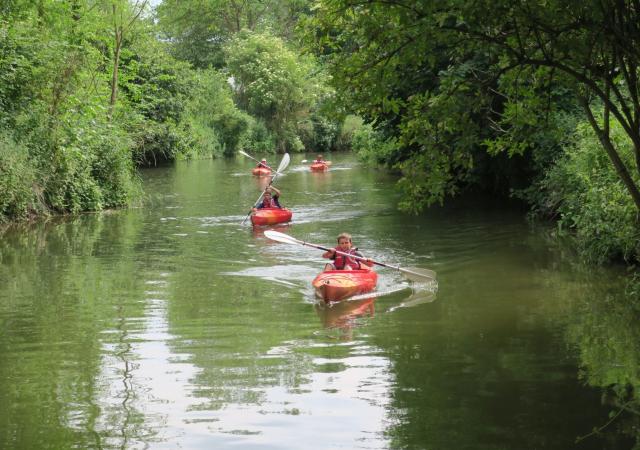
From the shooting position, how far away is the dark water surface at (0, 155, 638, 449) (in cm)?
688

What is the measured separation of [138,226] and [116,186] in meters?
3.90

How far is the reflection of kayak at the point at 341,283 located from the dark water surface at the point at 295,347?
24cm

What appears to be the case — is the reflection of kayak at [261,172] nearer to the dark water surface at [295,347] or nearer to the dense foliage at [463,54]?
the dark water surface at [295,347]

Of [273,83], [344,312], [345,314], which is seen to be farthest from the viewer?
[273,83]

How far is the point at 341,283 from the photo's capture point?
1228cm

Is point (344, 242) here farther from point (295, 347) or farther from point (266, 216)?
point (266, 216)

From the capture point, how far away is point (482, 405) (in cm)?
739

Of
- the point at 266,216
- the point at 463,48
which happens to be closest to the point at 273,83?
the point at 266,216

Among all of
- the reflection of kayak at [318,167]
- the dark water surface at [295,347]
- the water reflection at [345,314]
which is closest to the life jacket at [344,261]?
the dark water surface at [295,347]

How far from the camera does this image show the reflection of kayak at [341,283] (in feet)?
39.8

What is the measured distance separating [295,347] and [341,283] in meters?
2.80

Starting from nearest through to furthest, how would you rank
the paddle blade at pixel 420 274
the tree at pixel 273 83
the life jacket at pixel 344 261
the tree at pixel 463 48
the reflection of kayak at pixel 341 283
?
the tree at pixel 463 48 → the reflection of kayak at pixel 341 283 → the paddle blade at pixel 420 274 → the life jacket at pixel 344 261 → the tree at pixel 273 83

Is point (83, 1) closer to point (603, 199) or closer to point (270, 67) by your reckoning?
point (603, 199)

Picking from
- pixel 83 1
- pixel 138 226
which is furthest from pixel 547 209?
pixel 83 1
